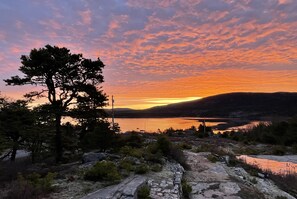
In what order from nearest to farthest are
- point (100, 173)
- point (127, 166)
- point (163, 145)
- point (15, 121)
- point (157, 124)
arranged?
point (100, 173) → point (127, 166) → point (163, 145) → point (15, 121) → point (157, 124)

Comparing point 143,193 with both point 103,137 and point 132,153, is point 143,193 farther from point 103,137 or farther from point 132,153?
point 103,137

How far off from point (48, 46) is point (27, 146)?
8.18m

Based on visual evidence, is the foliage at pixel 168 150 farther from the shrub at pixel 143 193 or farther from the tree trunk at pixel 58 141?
the tree trunk at pixel 58 141

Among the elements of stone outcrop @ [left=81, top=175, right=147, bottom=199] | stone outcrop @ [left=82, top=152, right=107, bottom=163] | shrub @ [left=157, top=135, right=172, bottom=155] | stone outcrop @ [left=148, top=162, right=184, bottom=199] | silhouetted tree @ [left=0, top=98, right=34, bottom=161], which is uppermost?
silhouetted tree @ [left=0, top=98, right=34, bottom=161]

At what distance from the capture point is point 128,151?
17859 millimetres

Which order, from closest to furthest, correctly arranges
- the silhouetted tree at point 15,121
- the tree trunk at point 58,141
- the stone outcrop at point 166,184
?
1. the stone outcrop at point 166,184
2. the silhouetted tree at point 15,121
3. the tree trunk at point 58,141

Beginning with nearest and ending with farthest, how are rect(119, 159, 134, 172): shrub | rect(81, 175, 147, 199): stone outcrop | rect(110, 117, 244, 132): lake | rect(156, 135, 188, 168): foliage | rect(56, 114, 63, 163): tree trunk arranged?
rect(81, 175, 147, 199): stone outcrop < rect(119, 159, 134, 172): shrub < rect(156, 135, 188, 168): foliage < rect(56, 114, 63, 163): tree trunk < rect(110, 117, 244, 132): lake

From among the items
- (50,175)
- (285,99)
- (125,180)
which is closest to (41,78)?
(50,175)

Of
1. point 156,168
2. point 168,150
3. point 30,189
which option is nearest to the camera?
point 30,189

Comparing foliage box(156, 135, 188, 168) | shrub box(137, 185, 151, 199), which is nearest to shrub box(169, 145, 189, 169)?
foliage box(156, 135, 188, 168)

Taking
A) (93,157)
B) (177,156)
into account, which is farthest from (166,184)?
(177,156)

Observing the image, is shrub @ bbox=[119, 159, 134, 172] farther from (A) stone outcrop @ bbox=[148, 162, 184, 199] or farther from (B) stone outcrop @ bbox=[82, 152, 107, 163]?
(B) stone outcrop @ bbox=[82, 152, 107, 163]

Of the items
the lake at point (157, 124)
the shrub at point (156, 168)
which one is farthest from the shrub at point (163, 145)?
the lake at point (157, 124)

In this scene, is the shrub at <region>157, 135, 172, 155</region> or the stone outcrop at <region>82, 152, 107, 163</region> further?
the shrub at <region>157, 135, 172, 155</region>
